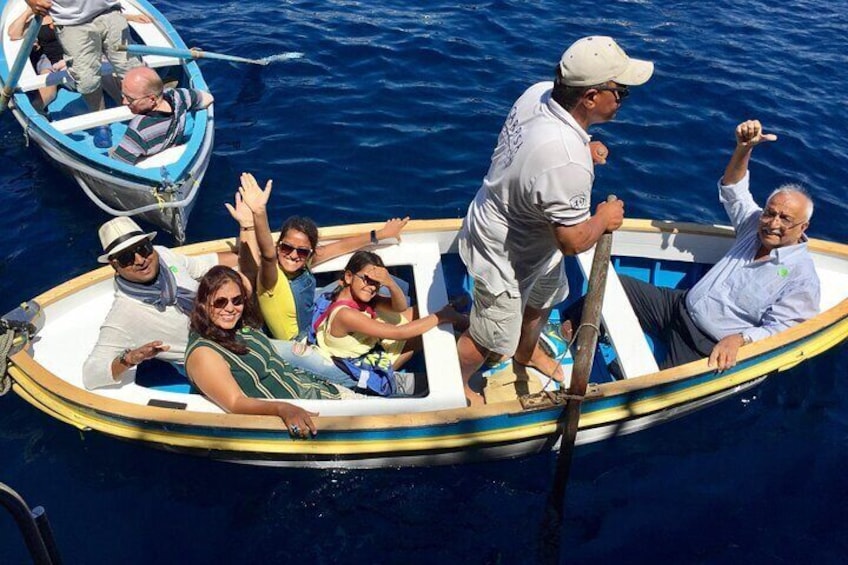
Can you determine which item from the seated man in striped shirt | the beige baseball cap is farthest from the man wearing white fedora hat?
the beige baseball cap

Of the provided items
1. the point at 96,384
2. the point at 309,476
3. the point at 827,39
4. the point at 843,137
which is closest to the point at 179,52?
the point at 96,384

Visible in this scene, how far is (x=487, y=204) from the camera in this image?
173 inches

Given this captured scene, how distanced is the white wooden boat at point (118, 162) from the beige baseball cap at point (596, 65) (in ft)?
15.0

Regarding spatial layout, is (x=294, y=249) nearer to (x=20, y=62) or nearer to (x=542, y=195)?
(x=542, y=195)

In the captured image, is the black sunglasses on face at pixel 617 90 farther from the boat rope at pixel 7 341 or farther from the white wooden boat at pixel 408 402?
the boat rope at pixel 7 341

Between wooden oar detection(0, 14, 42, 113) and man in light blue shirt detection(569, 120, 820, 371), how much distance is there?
705cm

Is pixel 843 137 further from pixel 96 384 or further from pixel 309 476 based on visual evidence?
pixel 96 384

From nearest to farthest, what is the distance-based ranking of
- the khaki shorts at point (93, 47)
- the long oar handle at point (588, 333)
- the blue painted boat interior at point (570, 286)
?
the long oar handle at point (588, 333)
the blue painted boat interior at point (570, 286)
the khaki shorts at point (93, 47)

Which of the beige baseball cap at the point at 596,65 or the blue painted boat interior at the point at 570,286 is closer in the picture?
the beige baseball cap at the point at 596,65

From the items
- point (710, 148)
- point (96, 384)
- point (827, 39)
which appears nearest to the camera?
point (96, 384)

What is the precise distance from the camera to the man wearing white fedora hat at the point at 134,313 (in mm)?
4848

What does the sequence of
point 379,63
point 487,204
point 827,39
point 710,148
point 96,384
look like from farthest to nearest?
point 827,39
point 379,63
point 710,148
point 96,384
point 487,204

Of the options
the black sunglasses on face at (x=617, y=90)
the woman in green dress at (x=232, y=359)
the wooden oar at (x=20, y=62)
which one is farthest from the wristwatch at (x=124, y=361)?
the wooden oar at (x=20, y=62)

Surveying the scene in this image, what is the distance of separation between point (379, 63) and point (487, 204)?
23.6 ft
